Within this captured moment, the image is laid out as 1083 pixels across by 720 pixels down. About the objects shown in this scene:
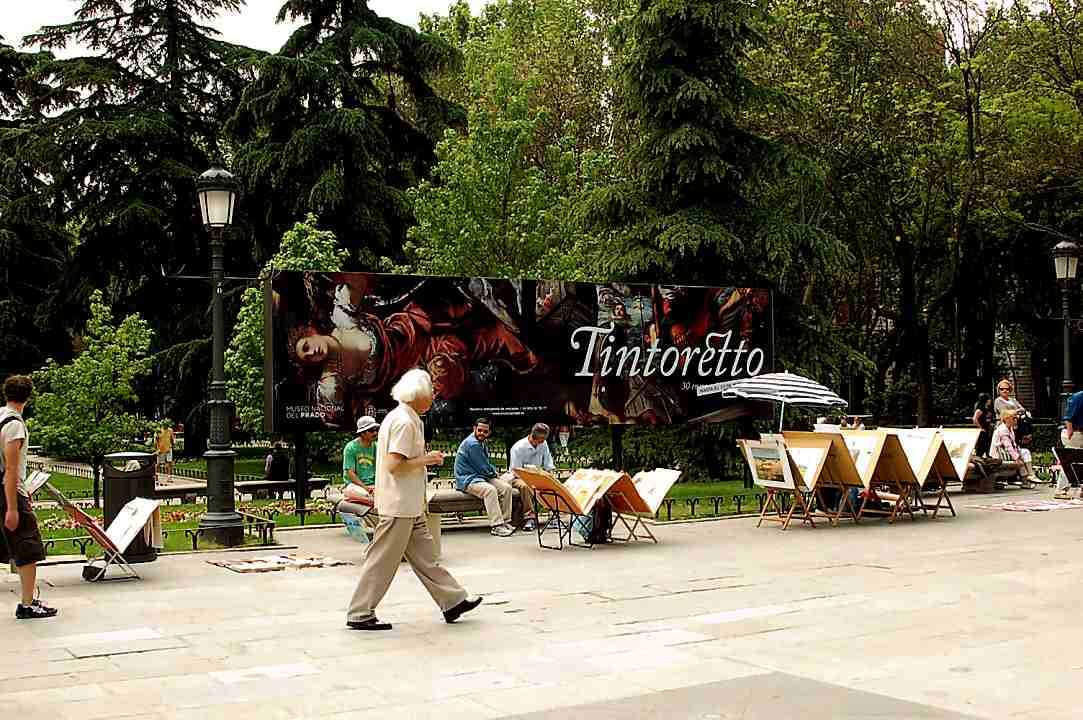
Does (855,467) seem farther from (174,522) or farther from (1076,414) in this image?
(174,522)

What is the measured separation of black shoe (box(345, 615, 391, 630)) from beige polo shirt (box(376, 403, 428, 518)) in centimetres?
80

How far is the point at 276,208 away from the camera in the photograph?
1394 inches

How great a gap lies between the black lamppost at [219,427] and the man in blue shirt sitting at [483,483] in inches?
113

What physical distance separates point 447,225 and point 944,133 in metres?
13.1

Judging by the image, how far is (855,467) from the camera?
17.1 meters

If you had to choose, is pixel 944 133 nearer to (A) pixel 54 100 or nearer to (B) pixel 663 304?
(B) pixel 663 304

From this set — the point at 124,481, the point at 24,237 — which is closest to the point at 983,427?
the point at 124,481

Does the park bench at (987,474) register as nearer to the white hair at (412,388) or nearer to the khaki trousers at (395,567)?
the khaki trousers at (395,567)

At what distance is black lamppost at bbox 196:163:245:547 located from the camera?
15.6m

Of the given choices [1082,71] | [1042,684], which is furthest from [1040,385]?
[1042,684]

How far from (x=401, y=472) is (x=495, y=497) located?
675 cm

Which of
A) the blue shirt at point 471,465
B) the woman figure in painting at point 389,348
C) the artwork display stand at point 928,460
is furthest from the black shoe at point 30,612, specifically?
the artwork display stand at point 928,460

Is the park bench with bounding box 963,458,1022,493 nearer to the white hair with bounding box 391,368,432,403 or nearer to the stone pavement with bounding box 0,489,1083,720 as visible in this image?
the stone pavement with bounding box 0,489,1083,720

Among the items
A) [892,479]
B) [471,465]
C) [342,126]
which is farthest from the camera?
[342,126]
